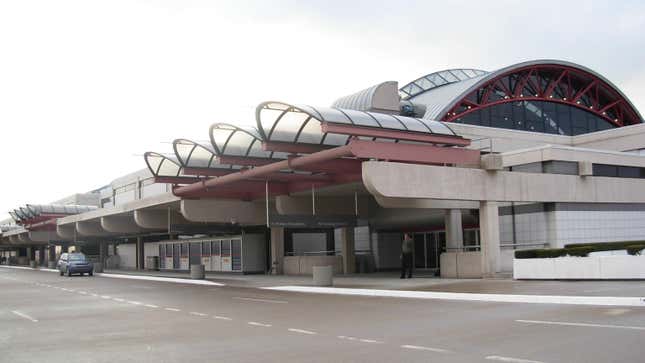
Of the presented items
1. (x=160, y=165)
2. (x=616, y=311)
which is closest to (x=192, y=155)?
(x=160, y=165)

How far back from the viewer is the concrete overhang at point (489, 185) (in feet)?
81.1

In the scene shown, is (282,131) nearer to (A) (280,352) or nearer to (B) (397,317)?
(B) (397,317)

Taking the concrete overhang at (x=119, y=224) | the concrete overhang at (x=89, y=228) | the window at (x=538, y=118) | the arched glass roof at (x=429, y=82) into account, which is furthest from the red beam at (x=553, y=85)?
the concrete overhang at (x=89, y=228)

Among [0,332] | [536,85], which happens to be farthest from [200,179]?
[536,85]

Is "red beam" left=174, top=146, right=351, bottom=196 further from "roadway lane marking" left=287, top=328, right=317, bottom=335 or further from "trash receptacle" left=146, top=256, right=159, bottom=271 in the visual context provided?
"trash receptacle" left=146, top=256, right=159, bottom=271

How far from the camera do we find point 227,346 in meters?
10.9

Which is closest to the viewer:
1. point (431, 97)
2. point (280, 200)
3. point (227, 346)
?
point (227, 346)

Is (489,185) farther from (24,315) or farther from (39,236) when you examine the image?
(39,236)

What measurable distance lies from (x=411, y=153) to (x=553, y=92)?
40766 mm

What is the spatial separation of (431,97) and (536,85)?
31.4 feet

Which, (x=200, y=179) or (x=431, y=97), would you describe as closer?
(x=200, y=179)

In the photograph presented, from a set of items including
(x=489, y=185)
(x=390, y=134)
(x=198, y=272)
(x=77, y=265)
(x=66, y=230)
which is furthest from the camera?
(x=66, y=230)

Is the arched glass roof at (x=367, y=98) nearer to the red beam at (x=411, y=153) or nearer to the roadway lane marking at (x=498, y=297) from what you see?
the red beam at (x=411, y=153)

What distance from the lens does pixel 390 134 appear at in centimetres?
2545
